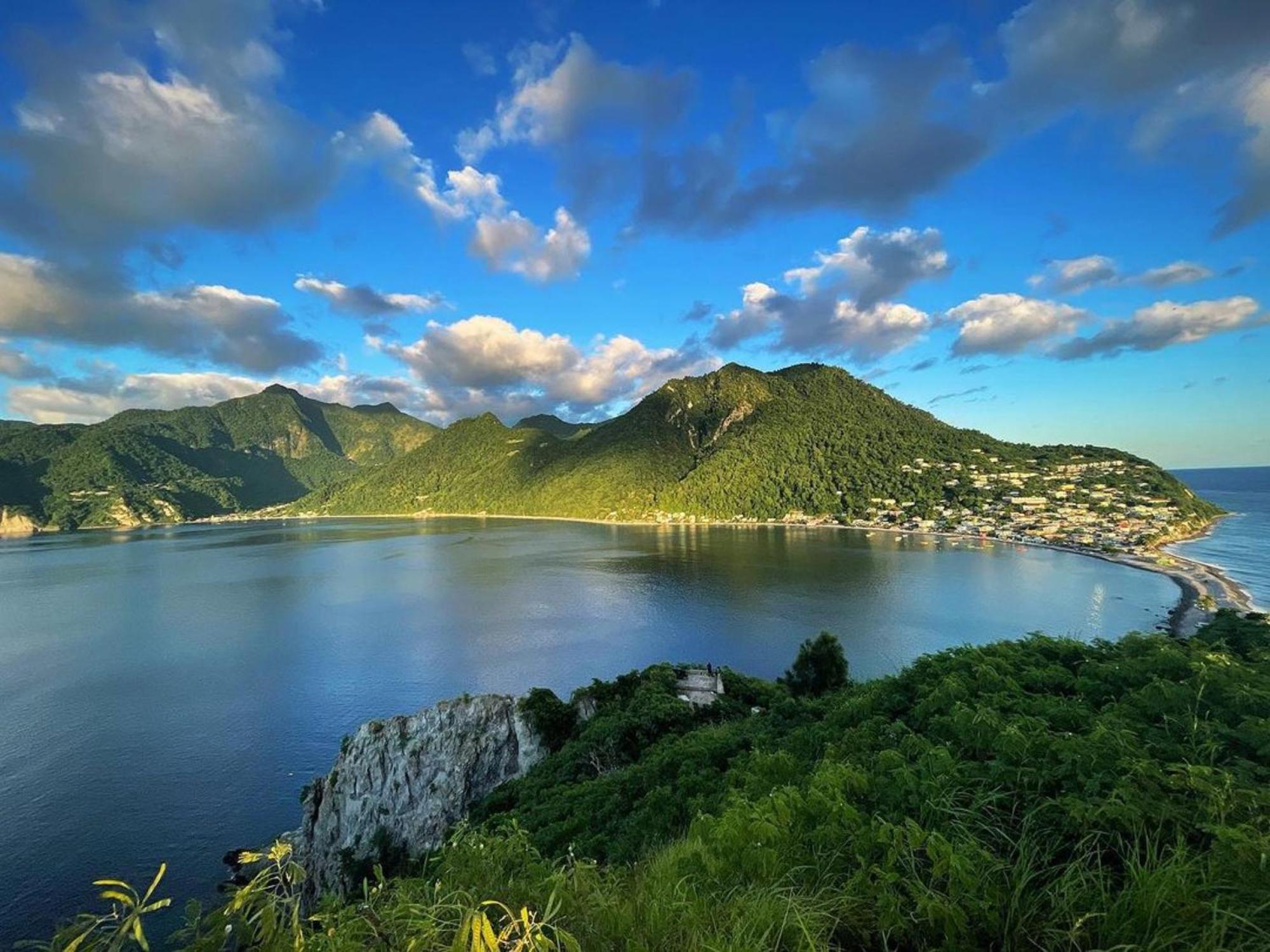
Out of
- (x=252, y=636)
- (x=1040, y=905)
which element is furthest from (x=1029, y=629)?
(x=252, y=636)

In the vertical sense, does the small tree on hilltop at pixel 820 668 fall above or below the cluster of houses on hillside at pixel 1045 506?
below

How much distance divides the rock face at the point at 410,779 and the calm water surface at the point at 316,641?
5472 millimetres

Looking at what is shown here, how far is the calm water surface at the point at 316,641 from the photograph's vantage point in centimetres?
3247

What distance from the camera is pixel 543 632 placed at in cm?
6475

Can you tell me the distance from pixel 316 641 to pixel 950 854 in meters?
72.9

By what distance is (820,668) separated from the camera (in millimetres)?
34625

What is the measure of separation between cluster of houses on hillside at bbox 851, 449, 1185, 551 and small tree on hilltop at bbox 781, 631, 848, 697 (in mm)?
102286

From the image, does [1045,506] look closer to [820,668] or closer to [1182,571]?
[1182,571]

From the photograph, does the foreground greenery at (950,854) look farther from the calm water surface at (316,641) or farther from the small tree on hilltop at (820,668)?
the calm water surface at (316,641)

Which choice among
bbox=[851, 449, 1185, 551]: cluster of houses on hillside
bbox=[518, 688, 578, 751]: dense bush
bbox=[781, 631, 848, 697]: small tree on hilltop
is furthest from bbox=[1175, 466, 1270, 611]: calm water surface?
bbox=[518, 688, 578, 751]: dense bush

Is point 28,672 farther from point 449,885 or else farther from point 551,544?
point 551,544

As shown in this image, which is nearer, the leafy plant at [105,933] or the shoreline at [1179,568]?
the leafy plant at [105,933]

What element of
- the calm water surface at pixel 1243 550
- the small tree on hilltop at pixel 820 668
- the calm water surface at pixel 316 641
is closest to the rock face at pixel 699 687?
the small tree on hilltop at pixel 820 668

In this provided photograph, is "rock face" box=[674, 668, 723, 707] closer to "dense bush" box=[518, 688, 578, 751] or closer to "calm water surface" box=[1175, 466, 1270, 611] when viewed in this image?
"dense bush" box=[518, 688, 578, 751]
